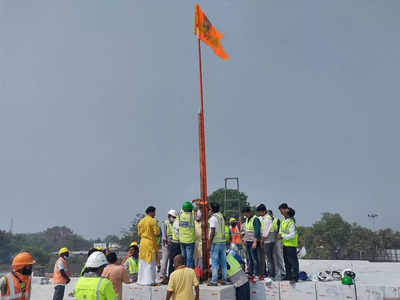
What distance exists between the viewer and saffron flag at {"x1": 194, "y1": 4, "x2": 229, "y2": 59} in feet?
35.3

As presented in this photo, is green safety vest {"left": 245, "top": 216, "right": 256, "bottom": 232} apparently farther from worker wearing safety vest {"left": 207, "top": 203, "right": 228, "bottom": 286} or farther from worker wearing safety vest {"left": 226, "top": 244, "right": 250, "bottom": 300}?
worker wearing safety vest {"left": 226, "top": 244, "right": 250, "bottom": 300}

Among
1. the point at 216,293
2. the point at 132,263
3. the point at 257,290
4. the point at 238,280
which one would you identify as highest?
the point at 132,263

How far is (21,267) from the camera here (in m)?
4.66

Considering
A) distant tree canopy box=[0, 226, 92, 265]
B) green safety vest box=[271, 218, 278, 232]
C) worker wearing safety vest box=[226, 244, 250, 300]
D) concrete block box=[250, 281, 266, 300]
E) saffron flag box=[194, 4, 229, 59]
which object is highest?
saffron flag box=[194, 4, 229, 59]

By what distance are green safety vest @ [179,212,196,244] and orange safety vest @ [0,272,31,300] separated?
438cm

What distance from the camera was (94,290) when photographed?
4.06m

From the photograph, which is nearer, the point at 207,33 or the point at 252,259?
the point at 252,259

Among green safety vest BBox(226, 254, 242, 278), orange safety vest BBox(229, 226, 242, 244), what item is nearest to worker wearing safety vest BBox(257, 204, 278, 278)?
green safety vest BBox(226, 254, 242, 278)

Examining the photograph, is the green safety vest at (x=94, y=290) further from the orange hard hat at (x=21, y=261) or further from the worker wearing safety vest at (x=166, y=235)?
the worker wearing safety vest at (x=166, y=235)

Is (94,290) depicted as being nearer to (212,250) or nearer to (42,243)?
(212,250)

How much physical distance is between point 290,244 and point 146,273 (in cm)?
373

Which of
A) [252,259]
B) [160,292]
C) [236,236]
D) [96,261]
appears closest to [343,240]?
[236,236]

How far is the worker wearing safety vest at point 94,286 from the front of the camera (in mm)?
4051

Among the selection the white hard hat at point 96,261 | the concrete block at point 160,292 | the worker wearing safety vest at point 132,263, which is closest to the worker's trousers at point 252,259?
the concrete block at point 160,292
